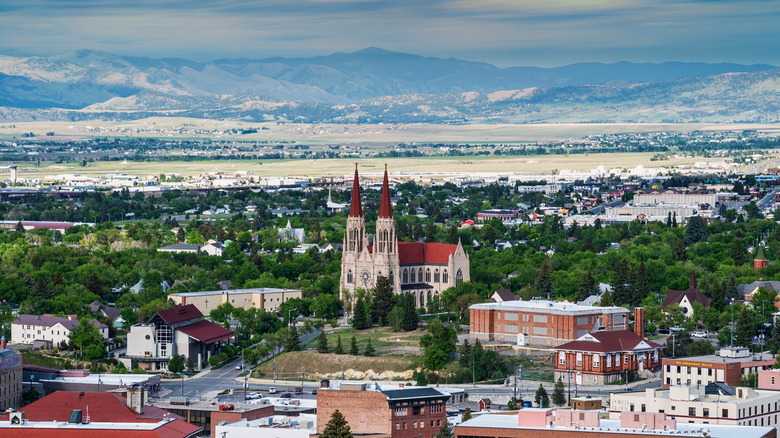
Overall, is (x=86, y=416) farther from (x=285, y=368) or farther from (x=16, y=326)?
(x=16, y=326)

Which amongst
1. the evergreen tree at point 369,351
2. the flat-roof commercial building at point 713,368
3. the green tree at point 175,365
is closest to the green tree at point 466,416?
the flat-roof commercial building at point 713,368

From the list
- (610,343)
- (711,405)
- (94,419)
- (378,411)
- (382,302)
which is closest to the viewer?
(378,411)

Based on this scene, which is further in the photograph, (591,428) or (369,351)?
(369,351)

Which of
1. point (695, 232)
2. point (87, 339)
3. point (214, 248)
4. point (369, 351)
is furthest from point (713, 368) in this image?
point (695, 232)

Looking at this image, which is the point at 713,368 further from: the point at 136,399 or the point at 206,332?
the point at 206,332

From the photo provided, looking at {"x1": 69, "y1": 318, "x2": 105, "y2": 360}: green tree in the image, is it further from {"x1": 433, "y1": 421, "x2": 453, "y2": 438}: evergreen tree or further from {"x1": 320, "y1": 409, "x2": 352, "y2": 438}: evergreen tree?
{"x1": 320, "y1": 409, "x2": 352, "y2": 438}: evergreen tree

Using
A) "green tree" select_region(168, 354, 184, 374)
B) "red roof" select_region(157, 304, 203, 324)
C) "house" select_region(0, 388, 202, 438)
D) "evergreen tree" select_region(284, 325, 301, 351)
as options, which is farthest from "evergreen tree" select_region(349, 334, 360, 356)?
"house" select_region(0, 388, 202, 438)
